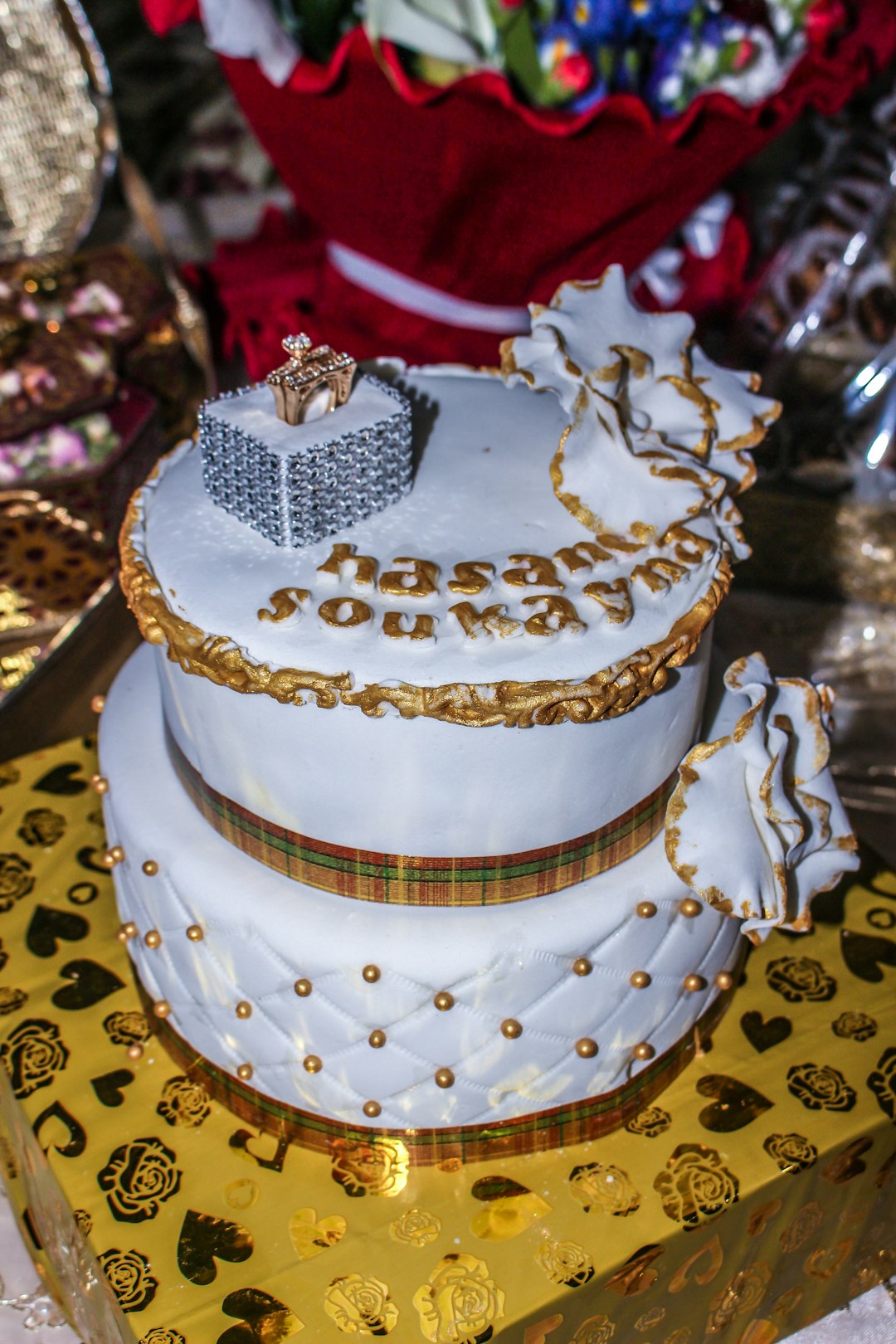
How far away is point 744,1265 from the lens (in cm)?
91

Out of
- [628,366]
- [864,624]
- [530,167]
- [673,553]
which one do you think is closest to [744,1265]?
[673,553]

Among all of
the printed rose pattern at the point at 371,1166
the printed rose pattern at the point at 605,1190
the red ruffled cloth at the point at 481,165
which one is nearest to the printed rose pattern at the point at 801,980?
the printed rose pattern at the point at 605,1190

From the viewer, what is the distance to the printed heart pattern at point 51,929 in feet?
3.44

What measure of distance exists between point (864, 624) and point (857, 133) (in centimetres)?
71

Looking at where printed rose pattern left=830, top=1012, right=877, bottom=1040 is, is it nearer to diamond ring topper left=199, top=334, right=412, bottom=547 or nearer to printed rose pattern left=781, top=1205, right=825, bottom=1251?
printed rose pattern left=781, top=1205, right=825, bottom=1251

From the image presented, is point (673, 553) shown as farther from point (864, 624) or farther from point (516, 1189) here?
point (864, 624)

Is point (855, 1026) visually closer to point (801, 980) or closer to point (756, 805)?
point (801, 980)

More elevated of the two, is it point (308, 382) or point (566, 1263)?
point (308, 382)

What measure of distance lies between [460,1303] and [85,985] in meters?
0.40

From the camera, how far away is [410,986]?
803mm

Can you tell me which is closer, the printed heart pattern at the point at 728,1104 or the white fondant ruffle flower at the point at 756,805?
the white fondant ruffle flower at the point at 756,805

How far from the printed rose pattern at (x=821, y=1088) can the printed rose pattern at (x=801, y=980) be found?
0.07 metres

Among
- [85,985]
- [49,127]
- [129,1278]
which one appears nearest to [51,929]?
[85,985]

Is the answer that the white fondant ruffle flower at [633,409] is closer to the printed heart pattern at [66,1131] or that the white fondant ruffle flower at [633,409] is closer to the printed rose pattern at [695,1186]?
the printed rose pattern at [695,1186]
